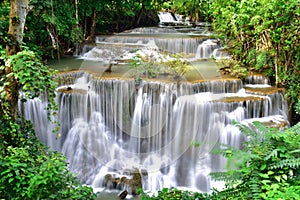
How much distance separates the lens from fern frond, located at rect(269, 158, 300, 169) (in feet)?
8.13

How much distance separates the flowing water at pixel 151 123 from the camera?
6.69 metres

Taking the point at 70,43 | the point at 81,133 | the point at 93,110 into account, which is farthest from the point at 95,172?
the point at 70,43

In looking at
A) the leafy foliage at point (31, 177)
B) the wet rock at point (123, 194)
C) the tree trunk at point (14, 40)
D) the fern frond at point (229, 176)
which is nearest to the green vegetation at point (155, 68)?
the wet rock at point (123, 194)

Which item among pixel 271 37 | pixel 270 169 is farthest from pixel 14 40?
pixel 271 37

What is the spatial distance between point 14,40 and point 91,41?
816 cm

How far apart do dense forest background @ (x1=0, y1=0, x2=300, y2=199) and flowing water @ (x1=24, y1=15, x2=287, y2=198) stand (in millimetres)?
721

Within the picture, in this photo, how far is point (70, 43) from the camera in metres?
10.8

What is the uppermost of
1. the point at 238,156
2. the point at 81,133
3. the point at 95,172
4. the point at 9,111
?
the point at 9,111

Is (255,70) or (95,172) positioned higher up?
(255,70)

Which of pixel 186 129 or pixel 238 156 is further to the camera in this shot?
pixel 186 129

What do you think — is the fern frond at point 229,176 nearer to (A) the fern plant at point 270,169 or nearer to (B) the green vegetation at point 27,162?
(A) the fern plant at point 270,169

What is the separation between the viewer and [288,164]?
2.50m

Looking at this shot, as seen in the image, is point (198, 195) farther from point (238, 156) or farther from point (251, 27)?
point (251, 27)

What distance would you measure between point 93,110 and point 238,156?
5.15 m
